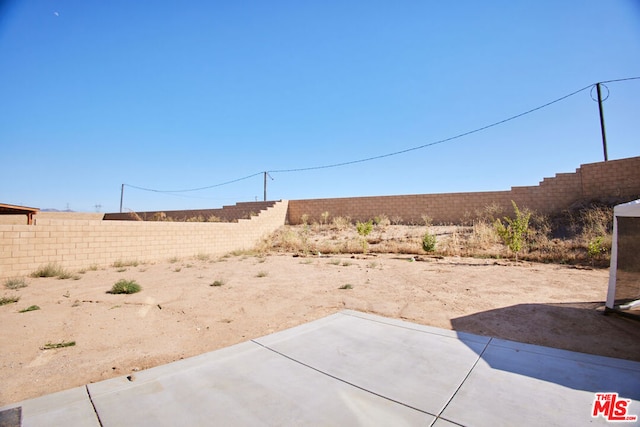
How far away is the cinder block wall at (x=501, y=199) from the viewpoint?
15.7 metres

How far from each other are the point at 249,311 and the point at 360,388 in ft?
10.6

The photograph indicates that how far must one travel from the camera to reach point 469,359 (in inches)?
128

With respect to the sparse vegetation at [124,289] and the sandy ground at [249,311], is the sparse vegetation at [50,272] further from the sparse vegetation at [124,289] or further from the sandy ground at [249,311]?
the sparse vegetation at [124,289]

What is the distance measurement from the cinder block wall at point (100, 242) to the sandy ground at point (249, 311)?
1.19m

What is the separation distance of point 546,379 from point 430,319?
2104mm

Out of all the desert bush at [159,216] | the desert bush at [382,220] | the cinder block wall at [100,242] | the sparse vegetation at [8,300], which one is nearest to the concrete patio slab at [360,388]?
the sparse vegetation at [8,300]

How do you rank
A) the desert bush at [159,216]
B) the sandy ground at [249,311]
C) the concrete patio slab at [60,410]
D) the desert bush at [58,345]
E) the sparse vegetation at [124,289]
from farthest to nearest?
the desert bush at [159,216]
the sparse vegetation at [124,289]
the desert bush at [58,345]
the sandy ground at [249,311]
the concrete patio slab at [60,410]

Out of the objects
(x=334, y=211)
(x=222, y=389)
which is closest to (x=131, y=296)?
(x=222, y=389)

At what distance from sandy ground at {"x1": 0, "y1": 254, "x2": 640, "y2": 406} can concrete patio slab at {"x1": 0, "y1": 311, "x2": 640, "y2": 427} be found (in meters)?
0.60

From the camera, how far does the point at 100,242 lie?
35.7 ft

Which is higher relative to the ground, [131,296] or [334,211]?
[334,211]

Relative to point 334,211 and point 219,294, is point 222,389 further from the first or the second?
point 334,211

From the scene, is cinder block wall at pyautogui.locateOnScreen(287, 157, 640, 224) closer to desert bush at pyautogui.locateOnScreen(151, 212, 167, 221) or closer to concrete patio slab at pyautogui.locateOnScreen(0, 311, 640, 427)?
desert bush at pyautogui.locateOnScreen(151, 212, 167, 221)

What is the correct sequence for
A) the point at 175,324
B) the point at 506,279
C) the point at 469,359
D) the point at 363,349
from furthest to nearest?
the point at 506,279 → the point at 175,324 → the point at 363,349 → the point at 469,359
